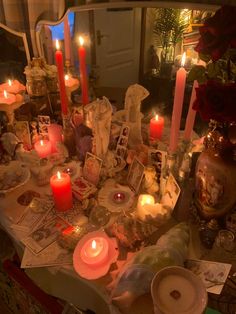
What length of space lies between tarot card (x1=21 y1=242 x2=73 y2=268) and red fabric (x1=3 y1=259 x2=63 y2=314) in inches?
15.2

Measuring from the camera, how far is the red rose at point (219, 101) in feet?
2.11

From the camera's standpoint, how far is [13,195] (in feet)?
3.43

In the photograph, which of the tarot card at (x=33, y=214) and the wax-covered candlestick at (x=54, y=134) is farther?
the wax-covered candlestick at (x=54, y=134)

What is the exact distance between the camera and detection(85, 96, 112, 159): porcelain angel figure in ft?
3.21

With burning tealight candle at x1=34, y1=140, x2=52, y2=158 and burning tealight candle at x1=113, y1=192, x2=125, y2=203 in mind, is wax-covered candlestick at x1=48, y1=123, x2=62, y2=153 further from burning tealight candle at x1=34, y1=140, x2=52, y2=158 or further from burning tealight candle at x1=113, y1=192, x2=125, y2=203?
burning tealight candle at x1=113, y1=192, x2=125, y2=203

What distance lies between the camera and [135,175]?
3.31 ft

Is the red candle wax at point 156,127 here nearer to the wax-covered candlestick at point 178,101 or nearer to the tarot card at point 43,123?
the wax-covered candlestick at point 178,101

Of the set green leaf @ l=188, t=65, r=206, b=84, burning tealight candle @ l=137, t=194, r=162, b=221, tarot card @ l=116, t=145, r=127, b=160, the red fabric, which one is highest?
green leaf @ l=188, t=65, r=206, b=84

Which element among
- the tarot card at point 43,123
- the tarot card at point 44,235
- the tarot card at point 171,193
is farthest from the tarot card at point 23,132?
the tarot card at point 171,193

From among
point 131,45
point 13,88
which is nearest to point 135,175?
point 13,88

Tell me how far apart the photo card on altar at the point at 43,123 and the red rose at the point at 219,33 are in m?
0.73

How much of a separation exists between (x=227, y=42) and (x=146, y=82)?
6.99 feet

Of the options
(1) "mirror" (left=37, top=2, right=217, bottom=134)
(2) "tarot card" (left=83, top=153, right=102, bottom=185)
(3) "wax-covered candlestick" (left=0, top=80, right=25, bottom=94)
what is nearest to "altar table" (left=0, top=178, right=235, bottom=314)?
(2) "tarot card" (left=83, top=153, right=102, bottom=185)

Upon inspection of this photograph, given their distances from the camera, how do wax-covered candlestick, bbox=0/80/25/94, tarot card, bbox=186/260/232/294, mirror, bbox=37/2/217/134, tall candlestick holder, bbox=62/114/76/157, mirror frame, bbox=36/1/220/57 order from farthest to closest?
mirror, bbox=37/2/217/134, wax-covered candlestick, bbox=0/80/25/94, tall candlestick holder, bbox=62/114/76/157, mirror frame, bbox=36/1/220/57, tarot card, bbox=186/260/232/294
